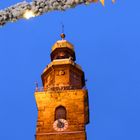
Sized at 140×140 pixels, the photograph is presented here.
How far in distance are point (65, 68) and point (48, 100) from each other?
3.74 metres

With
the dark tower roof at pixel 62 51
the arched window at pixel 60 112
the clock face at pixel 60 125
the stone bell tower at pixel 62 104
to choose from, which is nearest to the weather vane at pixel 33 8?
the stone bell tower at pixel 62 104

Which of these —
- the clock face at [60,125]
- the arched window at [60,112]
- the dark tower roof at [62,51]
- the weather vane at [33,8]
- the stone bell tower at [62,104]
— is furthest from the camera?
the dark tower roof at [62,51]

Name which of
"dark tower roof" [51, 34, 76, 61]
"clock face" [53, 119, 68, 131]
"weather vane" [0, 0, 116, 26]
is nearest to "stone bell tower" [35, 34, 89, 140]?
"clock face" [53, 119, 68, 131]

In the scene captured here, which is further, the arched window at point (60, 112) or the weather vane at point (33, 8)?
the arched window at point (60, 112)

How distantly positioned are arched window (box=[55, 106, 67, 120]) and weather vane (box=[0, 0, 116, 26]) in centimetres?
3186

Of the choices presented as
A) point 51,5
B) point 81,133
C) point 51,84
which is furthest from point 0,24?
point 51,84

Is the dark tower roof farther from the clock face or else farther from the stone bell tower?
the clock face

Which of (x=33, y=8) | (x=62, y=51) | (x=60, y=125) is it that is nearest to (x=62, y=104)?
(x=60, y=125)

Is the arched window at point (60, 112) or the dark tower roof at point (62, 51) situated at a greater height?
the dark tower roof at point (62, 51)

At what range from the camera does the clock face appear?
35.4 metres

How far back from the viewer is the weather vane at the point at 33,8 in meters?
4.42

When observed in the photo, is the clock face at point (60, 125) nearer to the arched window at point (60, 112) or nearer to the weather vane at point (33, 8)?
the arched window at point (60, 112)

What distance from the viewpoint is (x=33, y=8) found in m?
4.46

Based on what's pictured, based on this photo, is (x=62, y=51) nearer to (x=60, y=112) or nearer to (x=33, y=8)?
(x=60, y=112)
